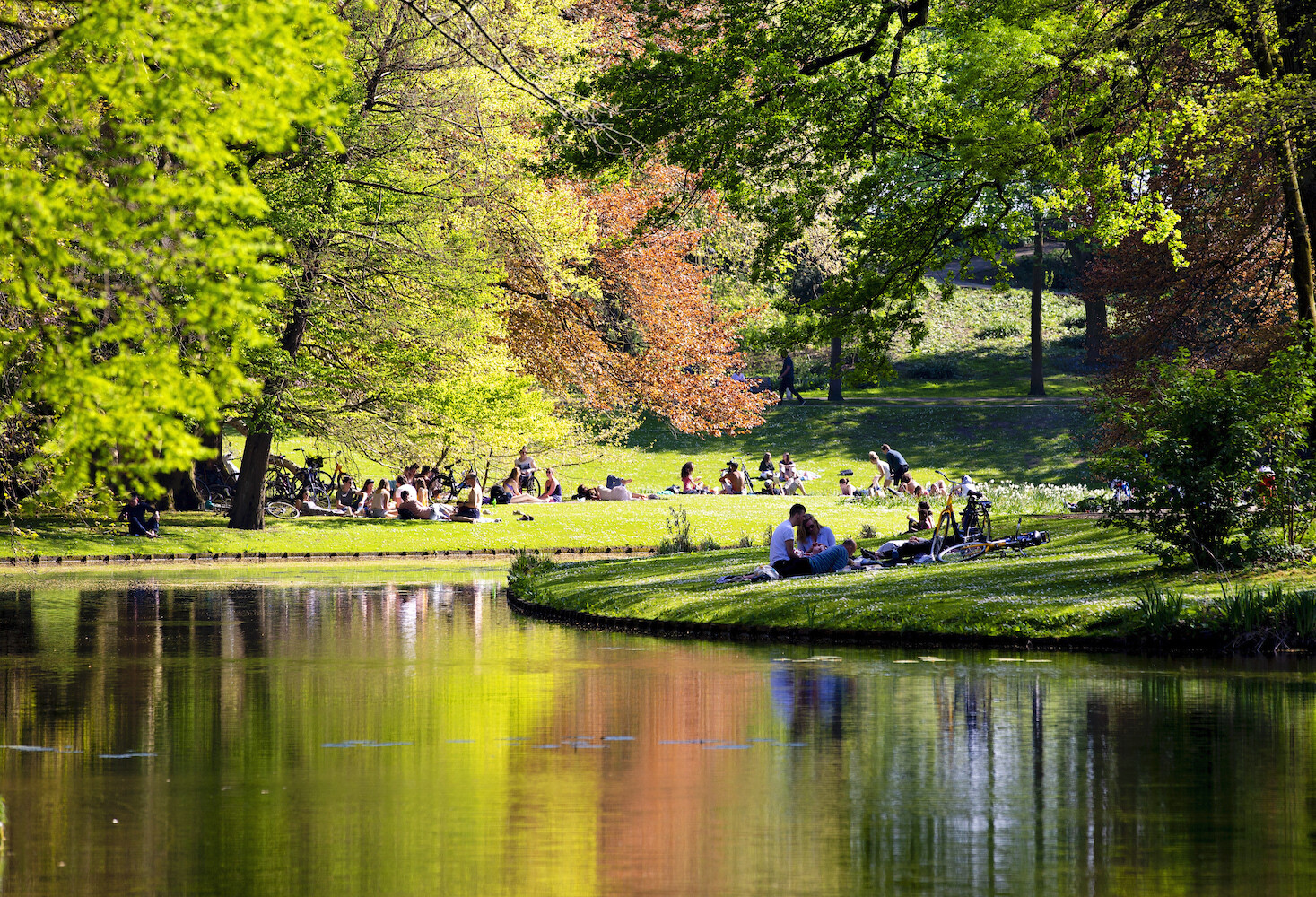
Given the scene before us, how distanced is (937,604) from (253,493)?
2158cm

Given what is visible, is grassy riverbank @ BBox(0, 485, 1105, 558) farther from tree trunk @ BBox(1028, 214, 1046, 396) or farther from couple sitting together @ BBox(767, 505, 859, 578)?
tree trunk @ BBox(1028, 214, 1046, 396)

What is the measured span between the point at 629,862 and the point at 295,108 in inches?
169

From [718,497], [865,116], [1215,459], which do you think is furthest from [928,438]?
[1215,459]

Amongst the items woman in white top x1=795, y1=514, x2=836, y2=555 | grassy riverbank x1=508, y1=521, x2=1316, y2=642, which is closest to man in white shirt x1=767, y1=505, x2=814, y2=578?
woman in white top x1=795, y1=514, x2=836, y2=555

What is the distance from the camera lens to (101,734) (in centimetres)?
1176

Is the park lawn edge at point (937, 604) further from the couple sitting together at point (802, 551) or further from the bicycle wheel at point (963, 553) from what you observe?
the bicycle wheel at point (963, 553)

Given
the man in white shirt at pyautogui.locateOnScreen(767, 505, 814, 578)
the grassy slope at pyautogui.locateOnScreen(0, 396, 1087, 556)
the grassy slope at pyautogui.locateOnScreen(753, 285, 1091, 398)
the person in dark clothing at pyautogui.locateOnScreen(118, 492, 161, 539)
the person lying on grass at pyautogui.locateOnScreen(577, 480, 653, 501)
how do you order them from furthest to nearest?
the grassy slope at pyautogui.locateOnScreen(753, 285, 1091, 398) → the person lying on grass at pyautogui.locateOnScreen(577, 480, 653, 501) → the grassy slope at pyautogui.locateOnScreen(0, 396, 1087, 556) → the person in dark clothing at pyautogui.locateOnScreen(118, 492, 161, 539) → the man in white shirt at pyautogui.locateOnScreen(767, 505, 814, 578)

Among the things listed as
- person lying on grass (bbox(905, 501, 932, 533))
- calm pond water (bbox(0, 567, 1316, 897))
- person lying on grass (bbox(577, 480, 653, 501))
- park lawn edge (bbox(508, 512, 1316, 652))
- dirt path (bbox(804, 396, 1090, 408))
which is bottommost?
calm pond water (bbox(0, 567, 1316, 897))

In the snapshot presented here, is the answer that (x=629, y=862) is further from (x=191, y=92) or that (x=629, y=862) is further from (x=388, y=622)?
(x=388, y=622)

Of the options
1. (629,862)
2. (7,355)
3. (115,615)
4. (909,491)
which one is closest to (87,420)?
(7,355)

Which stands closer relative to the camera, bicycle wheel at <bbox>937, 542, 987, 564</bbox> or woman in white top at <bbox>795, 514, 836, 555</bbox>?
woman in white top at <bbox>795, 514, 836, 555</bbox>

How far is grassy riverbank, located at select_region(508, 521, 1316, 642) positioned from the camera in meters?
17.2

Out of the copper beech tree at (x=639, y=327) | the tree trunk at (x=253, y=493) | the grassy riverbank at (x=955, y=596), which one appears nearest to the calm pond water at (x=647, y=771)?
the grassy riverbank at (x=955, y=596)

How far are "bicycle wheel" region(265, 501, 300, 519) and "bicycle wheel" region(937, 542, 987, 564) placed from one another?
20.4m
